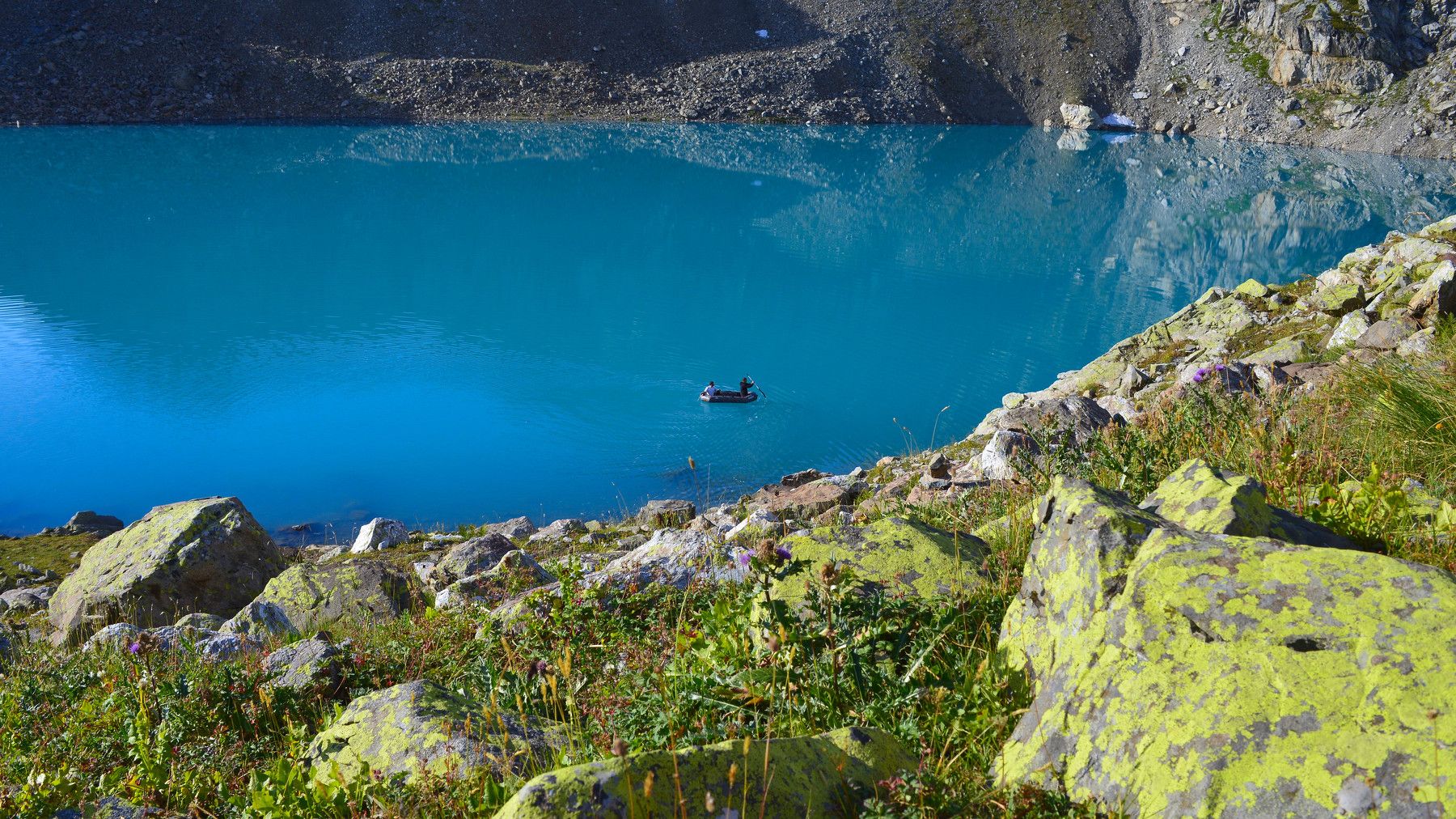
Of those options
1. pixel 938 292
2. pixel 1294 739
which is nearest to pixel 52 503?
Answer: pixel 1294 739

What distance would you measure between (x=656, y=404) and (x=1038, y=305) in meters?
15.0

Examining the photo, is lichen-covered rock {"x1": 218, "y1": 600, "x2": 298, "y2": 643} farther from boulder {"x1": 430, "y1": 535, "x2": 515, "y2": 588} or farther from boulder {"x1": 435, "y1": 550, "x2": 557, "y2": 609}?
boulder {"x1": 430, "y1": 535, "x2": 515, "y2": 588}

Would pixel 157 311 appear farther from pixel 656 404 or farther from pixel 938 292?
pixel 938 292

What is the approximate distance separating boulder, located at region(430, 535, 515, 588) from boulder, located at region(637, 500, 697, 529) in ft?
7.73

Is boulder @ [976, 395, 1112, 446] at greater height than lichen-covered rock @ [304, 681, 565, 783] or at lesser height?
greater

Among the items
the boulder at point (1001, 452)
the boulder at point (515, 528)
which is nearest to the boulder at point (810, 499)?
the boulder at point (1001, 452)

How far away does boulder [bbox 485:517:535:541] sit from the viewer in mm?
13837

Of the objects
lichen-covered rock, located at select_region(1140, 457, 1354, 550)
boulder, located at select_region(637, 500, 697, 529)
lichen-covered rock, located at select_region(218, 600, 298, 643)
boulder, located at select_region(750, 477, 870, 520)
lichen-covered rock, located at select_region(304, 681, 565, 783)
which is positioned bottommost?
boulder, located at select_region(637, 500, 697, 529)

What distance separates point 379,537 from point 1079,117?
232 feet

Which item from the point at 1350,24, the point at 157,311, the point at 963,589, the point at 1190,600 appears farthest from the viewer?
the point at 1350,24

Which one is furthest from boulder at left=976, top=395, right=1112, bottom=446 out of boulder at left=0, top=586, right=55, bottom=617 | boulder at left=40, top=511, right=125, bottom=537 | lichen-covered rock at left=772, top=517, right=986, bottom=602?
boulder at left=40, top=511, right=125, bottom=537

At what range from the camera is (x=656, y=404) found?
20.5 metres

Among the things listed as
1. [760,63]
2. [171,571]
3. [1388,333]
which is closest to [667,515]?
[171,571]

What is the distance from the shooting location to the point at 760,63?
2704 inches
